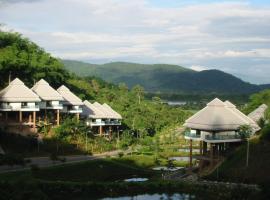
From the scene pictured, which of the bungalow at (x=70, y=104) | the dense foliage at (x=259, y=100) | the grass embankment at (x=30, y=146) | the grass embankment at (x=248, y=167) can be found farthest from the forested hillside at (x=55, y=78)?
the grass embankment at (x=248, y=167)

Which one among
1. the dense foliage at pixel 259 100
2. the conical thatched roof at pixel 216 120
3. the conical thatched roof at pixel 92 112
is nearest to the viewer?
the conical thatched roof at pixel 216 120

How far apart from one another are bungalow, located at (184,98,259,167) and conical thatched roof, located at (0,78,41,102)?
17.8 metres

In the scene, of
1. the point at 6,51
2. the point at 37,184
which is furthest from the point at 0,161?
the point at 6,51

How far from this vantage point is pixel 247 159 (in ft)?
137

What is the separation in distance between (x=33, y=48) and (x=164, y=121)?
83.7 ft

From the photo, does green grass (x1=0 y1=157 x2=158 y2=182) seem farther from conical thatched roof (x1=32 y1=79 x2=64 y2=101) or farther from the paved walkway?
conical thatched roof (x1=32 y1=79 x2=64 y2=101)

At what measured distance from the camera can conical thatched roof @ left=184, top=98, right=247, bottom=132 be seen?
1775 inches

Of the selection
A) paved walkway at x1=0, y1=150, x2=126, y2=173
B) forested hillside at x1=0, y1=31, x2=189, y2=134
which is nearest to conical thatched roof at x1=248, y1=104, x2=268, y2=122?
paved walkway at x1=0, y1=150, x2=126, y2=173

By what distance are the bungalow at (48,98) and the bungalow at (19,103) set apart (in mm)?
2143

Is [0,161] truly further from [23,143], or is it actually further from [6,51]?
[6,51]

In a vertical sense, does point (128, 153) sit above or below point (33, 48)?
below

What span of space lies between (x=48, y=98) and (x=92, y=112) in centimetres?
992

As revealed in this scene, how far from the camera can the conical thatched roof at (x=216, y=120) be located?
45094 millimetres

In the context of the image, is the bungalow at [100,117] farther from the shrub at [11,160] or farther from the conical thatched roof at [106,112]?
the shrub at [11,160]
